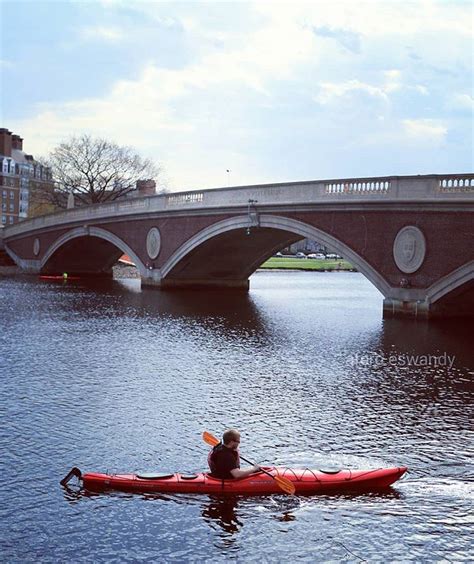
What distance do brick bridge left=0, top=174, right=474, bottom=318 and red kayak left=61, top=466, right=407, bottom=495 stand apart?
1971 centimetres

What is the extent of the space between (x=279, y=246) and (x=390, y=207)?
51.3ft

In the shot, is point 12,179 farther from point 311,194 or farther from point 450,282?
point 450,282

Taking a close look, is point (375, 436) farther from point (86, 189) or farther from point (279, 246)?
point (86, 189)

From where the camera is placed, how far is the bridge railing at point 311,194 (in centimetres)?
3002

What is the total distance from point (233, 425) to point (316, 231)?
22.6 metres

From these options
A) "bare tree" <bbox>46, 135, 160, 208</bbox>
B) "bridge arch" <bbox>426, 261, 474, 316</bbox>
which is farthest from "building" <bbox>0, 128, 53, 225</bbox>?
"bridge arch" <bbox>426, 261, 474, 316</bbox>

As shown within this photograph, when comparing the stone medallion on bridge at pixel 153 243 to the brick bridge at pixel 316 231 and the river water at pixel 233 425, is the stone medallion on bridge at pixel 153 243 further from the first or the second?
the river water at pixel 233 425

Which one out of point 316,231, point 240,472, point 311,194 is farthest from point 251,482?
point 311,194

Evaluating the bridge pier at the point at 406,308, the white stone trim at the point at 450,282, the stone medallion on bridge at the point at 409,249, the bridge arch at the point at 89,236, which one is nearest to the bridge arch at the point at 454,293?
the white stone trim at the point at 450,282

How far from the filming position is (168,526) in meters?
9.57

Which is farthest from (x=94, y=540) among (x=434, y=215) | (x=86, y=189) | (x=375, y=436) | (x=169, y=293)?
(x=86, y=189)

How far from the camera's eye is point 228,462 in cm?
1090

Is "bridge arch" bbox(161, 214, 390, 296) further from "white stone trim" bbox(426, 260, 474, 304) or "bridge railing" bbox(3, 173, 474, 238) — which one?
"white stone trim" bbox(426, 260, 474, 304)

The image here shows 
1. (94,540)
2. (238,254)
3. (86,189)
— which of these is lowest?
(94,540)
